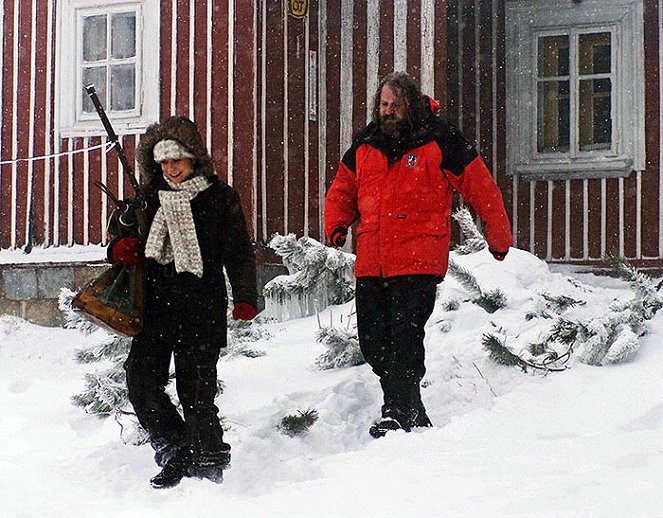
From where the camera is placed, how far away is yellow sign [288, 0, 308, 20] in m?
9.06

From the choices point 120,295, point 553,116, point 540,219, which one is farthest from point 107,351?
point 553,116

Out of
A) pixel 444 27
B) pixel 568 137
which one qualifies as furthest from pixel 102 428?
pixel 568 137

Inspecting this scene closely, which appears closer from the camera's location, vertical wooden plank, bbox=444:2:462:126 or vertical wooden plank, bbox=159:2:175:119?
vertical wooden plank, bbox=159:2:175:119

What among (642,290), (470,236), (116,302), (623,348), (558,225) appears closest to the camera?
(116,302)

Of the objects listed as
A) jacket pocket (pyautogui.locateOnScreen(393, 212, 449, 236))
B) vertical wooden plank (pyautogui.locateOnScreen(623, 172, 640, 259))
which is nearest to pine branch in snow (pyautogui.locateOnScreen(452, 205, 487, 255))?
jacket pocket (pyautogui.locateOnScreen(393, 212, 449, 236))

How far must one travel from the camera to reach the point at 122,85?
29.6 ft

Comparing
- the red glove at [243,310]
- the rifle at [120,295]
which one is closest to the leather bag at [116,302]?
the rifle at [120,295]

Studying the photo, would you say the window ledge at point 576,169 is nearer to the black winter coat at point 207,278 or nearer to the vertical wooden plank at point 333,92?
the vertical wooden plank at point 333,92

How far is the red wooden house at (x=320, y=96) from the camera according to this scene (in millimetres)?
8719

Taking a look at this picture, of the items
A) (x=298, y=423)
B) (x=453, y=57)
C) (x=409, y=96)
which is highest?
(x=453, y=57)

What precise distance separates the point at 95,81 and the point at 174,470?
545 cm

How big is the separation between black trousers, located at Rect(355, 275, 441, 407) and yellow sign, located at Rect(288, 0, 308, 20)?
15.0 ft

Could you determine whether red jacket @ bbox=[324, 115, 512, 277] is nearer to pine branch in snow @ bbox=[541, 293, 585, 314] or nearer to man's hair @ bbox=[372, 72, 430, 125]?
man's hair @ bbox=[372, 72, 430, 125]

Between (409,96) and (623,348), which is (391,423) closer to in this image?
(623,348)
